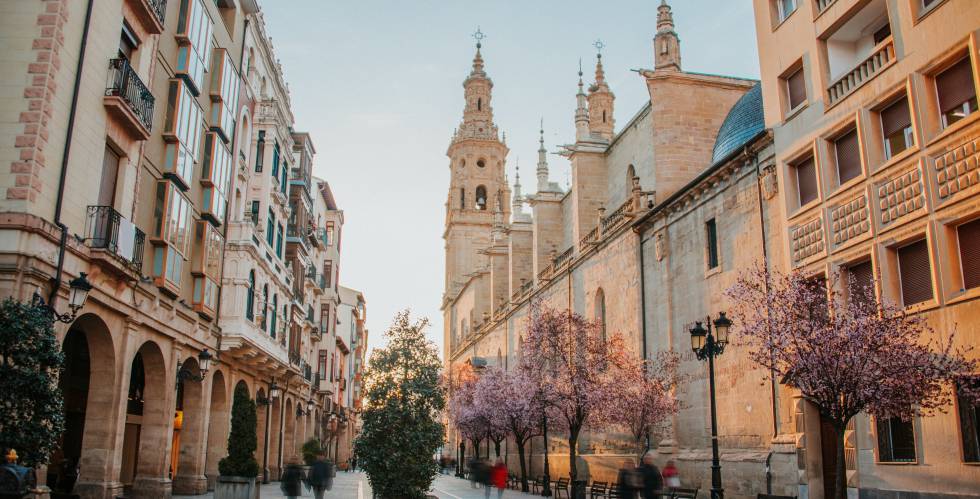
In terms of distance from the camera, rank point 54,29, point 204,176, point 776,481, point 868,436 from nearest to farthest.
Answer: point 54,29 → point 868,436 → point 776,481 → point 204,176

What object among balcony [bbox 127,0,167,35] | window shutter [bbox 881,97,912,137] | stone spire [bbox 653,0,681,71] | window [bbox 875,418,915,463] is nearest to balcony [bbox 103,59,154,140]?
balcony [bbox 127,0,167,35]

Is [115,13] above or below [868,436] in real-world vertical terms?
above

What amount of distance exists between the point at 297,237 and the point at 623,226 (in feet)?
50.7

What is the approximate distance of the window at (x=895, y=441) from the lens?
1506cm

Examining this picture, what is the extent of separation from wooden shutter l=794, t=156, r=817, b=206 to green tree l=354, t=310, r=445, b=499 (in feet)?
31.7

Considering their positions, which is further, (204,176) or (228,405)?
(228,405)

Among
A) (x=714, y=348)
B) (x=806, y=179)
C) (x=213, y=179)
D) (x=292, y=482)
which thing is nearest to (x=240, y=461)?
(x=292, y=482)

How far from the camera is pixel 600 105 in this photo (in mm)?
47219

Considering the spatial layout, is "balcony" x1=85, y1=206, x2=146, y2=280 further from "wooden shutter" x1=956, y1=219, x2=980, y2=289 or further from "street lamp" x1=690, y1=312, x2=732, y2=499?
"wooden shutter" x1=956, y1=219, x2=980, y2=289

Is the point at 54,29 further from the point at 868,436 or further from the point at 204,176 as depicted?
the point at 868,436

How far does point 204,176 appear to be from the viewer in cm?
2344

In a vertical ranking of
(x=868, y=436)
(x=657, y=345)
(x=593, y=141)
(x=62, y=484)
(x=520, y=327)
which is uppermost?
(x=593, y=141)

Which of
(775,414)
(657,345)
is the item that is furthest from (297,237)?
(775,414)

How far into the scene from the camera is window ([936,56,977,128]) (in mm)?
14125
